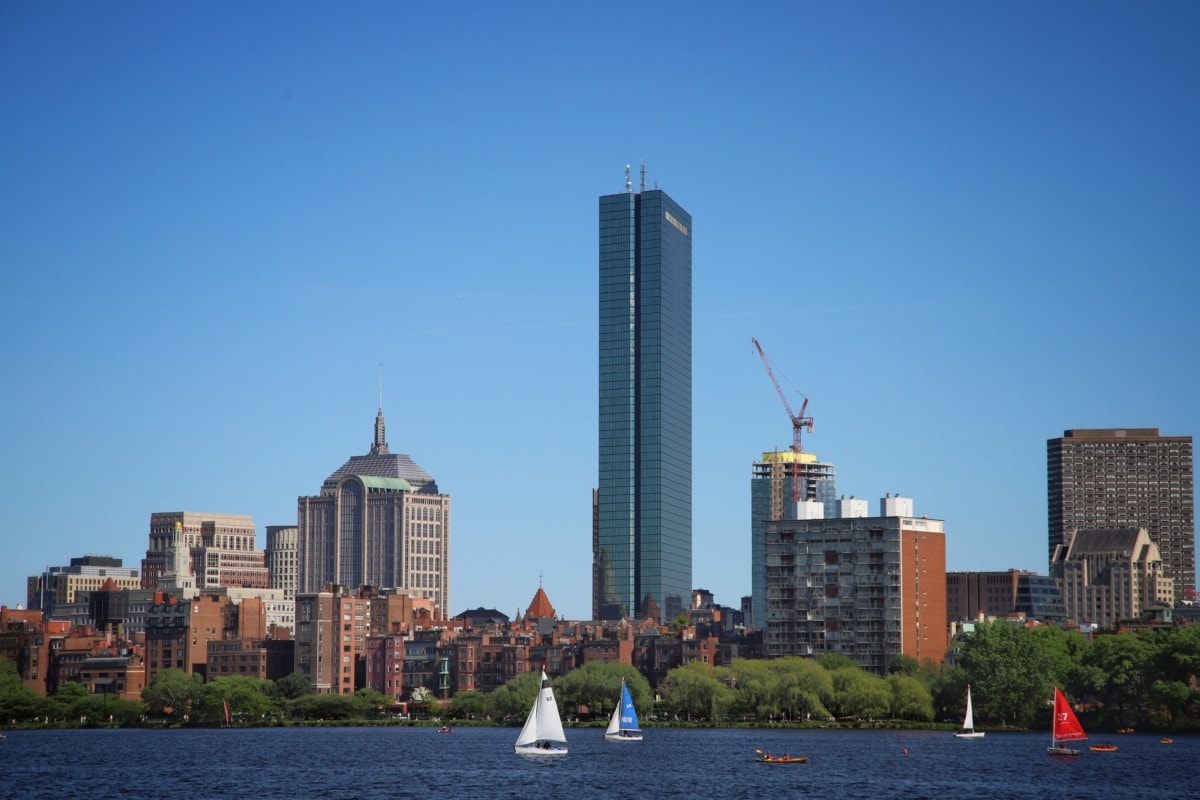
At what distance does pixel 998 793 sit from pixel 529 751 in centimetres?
5809

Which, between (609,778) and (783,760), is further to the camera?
(783,760)

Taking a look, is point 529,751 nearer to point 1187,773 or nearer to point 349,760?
point 349,760

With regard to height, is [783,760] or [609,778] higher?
[783,760]

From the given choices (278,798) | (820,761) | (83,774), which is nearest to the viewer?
(278,798)

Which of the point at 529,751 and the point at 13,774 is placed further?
the point at 529,751

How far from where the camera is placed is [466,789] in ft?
527

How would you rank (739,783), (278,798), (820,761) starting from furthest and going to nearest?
(820,761), (739,783), (278,798)

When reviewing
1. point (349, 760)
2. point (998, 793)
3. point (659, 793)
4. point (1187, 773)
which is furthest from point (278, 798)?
point (1187, 773)

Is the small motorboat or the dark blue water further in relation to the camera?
the small motorboat

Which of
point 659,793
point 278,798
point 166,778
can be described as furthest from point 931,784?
point 166,778

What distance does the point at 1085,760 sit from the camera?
199 meters

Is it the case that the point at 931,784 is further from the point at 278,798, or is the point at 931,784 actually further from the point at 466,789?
the point at 278,798

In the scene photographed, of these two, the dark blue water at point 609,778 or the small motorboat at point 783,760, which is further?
the small motorboat at point 783,760

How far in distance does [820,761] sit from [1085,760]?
29.5 m
